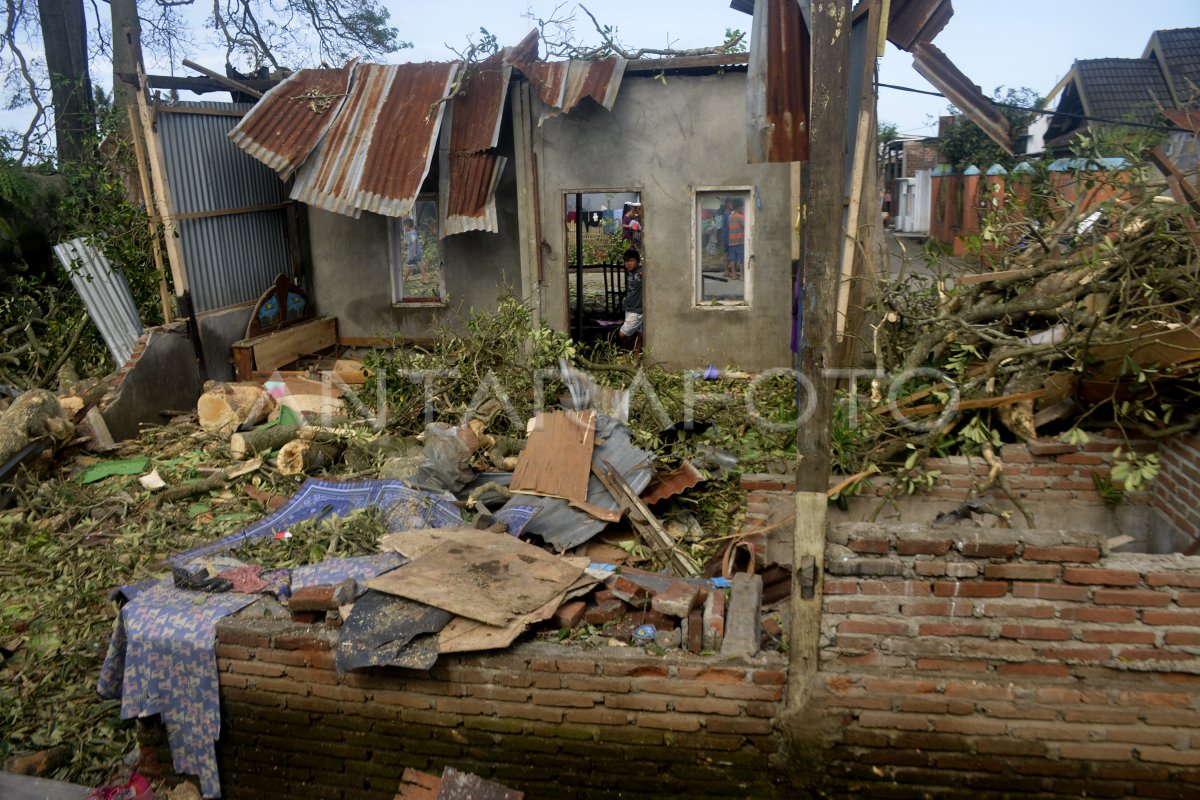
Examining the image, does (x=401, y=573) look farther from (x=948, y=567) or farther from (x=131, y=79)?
(x=131, y=79)

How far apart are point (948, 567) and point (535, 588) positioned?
1.91m

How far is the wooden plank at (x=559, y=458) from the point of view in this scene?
238 inches

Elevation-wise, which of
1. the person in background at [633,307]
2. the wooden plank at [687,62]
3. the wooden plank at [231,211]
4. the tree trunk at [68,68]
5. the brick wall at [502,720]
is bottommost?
the brick wall at [502,720]

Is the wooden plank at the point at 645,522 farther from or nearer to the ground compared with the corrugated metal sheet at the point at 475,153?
nearer to the ground

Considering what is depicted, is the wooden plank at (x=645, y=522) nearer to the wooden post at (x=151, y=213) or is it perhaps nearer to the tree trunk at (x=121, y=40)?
the wooden post at (x=151, y=213)

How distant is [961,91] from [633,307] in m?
4.29

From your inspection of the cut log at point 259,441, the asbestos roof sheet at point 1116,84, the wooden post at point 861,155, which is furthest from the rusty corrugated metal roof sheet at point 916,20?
the asbestos roof sheet at point 1116,84

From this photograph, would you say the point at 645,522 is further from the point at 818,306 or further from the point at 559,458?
the point at 818,306

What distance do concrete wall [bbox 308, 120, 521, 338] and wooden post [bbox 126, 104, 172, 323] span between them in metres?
2.02

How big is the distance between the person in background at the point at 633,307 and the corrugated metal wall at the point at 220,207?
4147mm

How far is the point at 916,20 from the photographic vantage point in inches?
289

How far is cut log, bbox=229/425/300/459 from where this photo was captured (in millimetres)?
7711

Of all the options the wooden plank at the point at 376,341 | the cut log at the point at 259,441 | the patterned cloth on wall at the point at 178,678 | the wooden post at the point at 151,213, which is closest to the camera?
the patterned cloth on wall at the point at 178,678

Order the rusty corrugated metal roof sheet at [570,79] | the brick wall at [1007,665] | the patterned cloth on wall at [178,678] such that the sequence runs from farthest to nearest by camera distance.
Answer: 1. the rusty corrugated metal roof sheet at [570,79]
2. the patterned cloth on wall at [178,678]
3. the brick wall at [1007,665]
